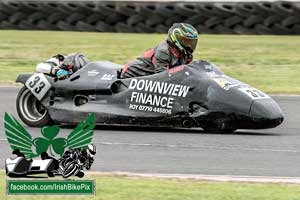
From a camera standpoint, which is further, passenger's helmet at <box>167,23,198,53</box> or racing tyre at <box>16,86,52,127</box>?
racing tyre at <box>16,86,52,127</box>

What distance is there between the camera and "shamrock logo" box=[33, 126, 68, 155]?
23.3ft

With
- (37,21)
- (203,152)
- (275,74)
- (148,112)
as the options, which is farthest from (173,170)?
(37,21)

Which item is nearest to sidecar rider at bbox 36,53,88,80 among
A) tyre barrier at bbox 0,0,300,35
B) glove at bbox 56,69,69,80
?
glove at bbox 56,69,69,80

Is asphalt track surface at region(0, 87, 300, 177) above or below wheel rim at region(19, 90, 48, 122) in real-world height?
above

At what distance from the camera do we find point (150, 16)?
23734 millimetres

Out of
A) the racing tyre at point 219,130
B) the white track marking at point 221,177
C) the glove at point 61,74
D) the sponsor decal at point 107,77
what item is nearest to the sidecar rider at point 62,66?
the glove at point 61,74

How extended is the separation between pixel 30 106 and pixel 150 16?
1205 centimetres

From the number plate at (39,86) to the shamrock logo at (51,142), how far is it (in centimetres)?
445

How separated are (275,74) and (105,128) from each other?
6.60m

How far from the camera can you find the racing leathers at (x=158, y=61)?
1126cm

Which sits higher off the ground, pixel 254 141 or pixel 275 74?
pixel 254 141

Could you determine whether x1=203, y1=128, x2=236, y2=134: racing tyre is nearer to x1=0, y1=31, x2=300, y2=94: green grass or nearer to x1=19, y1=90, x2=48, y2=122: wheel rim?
x1=19, y1=90, x2=48, y2=122: wheel rim

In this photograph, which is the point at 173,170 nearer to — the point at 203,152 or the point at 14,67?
the point at 203,152

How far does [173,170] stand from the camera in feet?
28.7
